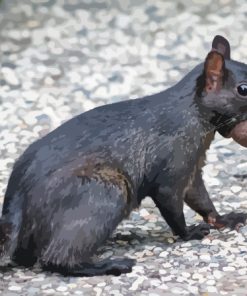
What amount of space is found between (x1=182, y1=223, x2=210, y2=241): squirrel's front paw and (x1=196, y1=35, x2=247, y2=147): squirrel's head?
2.11 feet

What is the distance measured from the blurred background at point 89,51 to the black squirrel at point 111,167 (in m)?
1.54

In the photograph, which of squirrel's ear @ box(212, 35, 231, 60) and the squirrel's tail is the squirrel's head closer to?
squirrel's ear @ box(212, 35, 231, 60)

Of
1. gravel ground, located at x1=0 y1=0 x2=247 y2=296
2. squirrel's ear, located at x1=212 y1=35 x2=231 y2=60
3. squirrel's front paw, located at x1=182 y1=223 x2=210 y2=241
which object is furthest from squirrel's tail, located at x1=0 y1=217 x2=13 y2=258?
squirrel's ear, located at x1=212 y1=35 x2=231 y2=60

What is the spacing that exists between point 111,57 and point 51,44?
0.74m

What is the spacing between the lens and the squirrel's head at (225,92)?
499 cm

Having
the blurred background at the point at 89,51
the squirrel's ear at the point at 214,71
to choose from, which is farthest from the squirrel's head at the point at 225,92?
the blurred background at the point at 89,51

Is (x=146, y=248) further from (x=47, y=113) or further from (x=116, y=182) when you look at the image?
(x=47, y=113)

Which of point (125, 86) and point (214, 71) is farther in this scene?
point (125, 86)

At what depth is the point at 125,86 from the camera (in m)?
8.22

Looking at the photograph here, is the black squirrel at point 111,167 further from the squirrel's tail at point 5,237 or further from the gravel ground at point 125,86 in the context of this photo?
the gravel ground at point 125,86

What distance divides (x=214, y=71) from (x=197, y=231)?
0.95 m

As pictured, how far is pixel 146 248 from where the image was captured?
5.32 m

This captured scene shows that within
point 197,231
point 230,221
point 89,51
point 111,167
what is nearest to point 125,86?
point 89,51

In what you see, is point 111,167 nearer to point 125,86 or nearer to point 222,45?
point 222,45
